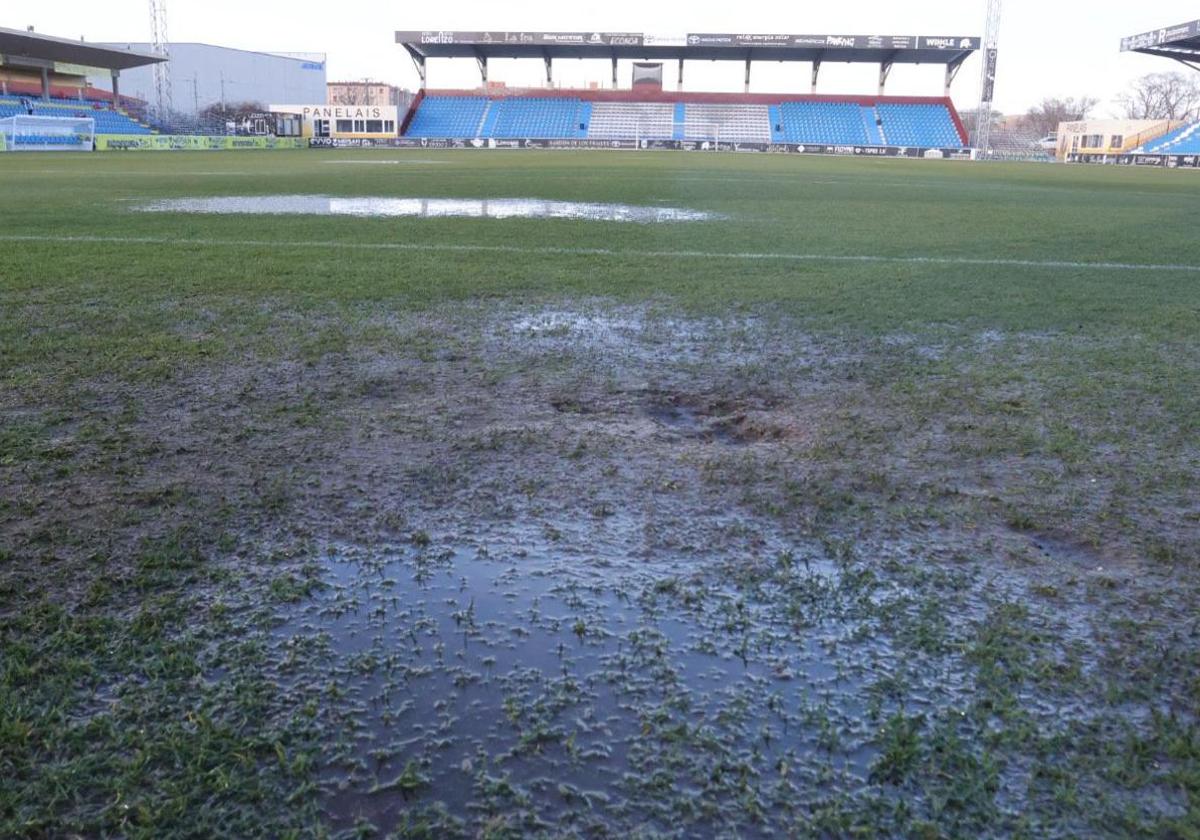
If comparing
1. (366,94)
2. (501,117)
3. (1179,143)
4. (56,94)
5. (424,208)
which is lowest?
(424,208)

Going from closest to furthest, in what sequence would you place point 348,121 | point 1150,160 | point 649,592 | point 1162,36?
point 649,592, point 1162,36, point 1150,160, point 348,121

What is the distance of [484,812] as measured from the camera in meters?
1.58

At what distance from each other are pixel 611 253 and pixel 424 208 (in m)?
5.37

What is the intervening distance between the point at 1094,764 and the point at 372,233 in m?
9.06

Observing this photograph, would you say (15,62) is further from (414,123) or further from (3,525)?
(3,525)

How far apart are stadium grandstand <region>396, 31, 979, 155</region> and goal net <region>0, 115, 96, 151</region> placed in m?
16.8

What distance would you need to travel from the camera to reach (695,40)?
5725 centimetres

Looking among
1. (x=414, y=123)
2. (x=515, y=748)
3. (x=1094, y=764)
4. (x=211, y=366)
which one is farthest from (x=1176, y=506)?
(x=414, y=123)

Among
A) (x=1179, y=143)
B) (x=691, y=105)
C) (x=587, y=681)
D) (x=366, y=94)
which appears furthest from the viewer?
(x=366, y=94)

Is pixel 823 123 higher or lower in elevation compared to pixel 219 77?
lower

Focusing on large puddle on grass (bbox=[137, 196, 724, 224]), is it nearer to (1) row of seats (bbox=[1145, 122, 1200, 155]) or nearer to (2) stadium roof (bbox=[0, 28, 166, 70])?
(2) stadium roof (bbox=[0, 28, 166, 70])

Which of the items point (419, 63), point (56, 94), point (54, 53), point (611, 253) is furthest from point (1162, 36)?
point (56, 94)

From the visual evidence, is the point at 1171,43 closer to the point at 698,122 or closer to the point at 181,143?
the point at 698,122

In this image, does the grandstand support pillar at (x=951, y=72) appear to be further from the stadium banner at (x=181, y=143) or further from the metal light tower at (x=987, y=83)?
the stadium banner at (x=181, y=143)
